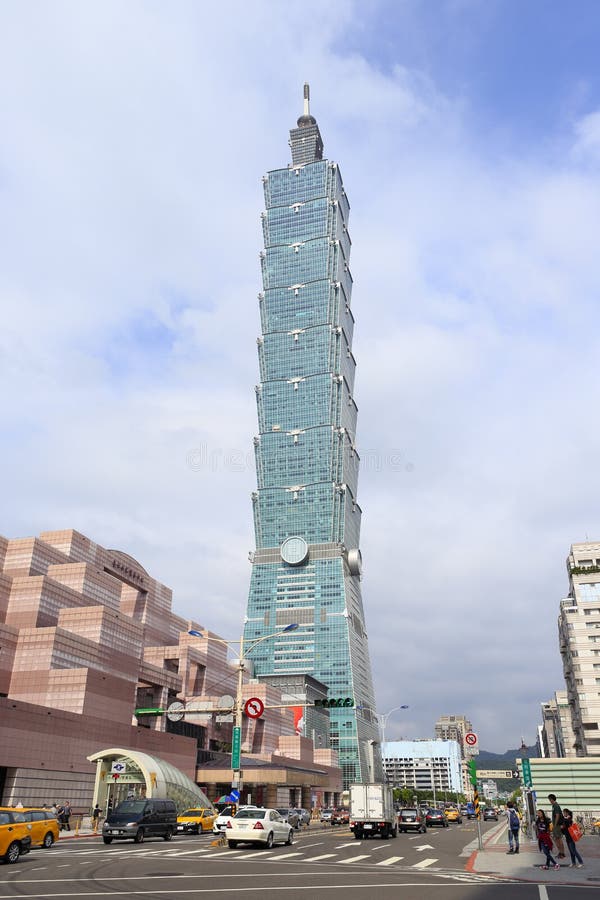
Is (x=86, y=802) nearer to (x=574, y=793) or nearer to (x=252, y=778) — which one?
(x=252, y=778)

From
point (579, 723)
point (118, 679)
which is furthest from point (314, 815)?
point (579, 723)

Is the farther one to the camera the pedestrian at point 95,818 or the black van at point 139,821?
the pedestrian at point 95,818

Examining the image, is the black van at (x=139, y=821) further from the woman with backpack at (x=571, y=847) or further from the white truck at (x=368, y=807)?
the woman with backpack at (x=571, y=847)

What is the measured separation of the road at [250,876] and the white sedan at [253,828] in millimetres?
650

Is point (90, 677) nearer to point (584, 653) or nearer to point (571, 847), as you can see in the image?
point (571, 847)

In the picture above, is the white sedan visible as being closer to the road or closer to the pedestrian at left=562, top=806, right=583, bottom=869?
the road

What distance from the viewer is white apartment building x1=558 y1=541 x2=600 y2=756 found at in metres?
96.6

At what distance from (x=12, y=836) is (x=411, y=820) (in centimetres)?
3623

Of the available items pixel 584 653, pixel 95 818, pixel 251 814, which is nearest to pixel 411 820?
pixel 95 818

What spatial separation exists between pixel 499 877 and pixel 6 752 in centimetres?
4838

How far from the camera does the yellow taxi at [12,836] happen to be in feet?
76.0

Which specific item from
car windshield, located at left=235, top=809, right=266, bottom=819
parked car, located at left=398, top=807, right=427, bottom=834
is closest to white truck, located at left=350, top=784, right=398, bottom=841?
car windshield, located at left=235, top=809, right=266, bottom=819

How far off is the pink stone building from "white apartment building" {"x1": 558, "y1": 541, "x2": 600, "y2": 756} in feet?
142

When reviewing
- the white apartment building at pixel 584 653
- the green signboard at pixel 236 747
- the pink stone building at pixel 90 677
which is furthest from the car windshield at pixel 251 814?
the white apartment building at pixel 584 653
